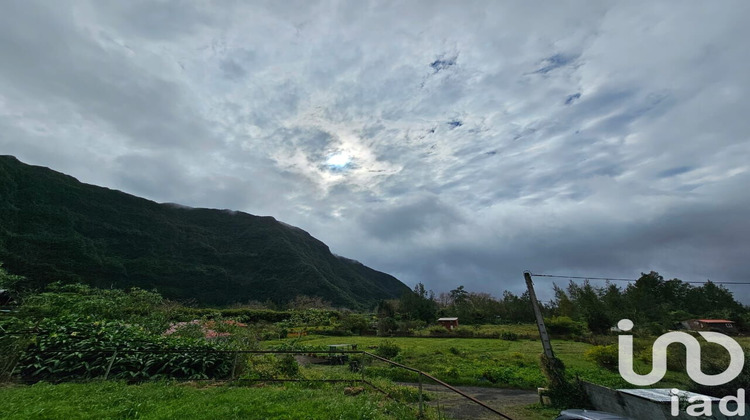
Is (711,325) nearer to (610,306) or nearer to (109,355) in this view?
(610,306)

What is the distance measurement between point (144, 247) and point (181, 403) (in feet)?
332

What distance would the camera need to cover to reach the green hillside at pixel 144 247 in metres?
63.2

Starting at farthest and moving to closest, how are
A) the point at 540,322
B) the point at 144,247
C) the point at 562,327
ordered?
the point at 144,247 < the point at 562,327 < the point at 540,322

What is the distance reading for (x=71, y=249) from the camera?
65.7 meters

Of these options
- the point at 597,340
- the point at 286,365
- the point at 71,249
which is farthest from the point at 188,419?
the point at 71,249

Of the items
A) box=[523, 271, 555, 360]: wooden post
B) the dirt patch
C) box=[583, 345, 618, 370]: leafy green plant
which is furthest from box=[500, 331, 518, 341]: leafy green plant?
box=[523, 271, 555, 360]: wooden post

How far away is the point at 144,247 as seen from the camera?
8869 centimetres

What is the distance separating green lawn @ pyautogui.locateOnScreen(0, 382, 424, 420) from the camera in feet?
20.5

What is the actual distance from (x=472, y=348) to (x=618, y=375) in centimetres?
1188

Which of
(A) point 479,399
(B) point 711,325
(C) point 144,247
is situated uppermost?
(C) point 144,247

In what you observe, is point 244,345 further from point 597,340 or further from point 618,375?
point 597,340

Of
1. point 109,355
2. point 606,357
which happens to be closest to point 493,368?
point 606,357

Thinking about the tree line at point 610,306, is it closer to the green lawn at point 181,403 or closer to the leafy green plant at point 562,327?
the leafy green plant at point 562,327

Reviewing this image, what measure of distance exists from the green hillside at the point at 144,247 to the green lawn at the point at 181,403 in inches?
2476
